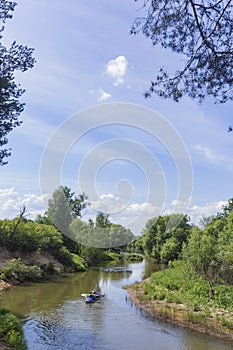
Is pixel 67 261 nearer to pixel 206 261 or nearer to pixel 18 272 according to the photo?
pixel 18 272

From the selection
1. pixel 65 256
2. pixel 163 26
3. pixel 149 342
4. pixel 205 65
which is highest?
pixel 163 26

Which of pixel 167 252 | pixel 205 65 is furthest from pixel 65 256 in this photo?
pixel 205 65

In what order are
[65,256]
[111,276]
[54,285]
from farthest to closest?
[65,256], [111,276], [54,285]

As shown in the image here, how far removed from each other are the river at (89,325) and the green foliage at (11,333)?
7.49 feet

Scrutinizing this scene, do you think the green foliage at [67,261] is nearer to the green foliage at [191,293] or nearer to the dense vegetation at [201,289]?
the dense vegetation at [201,289]

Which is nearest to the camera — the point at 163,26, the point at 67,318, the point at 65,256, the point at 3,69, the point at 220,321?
the point at 163,26

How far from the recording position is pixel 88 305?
22.4 meters

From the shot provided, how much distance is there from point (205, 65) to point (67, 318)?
1596 cm

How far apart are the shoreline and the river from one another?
0.55 m

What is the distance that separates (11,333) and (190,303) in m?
12.8

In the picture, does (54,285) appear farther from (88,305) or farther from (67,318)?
(67,318)

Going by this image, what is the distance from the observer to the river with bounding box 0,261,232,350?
1506cm

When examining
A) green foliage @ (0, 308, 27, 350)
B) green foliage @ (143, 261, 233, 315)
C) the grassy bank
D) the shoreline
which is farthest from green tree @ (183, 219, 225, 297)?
green foliage @ (0, 308, 27, 350)

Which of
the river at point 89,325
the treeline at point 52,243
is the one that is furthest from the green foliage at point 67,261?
the river at point 89,325
